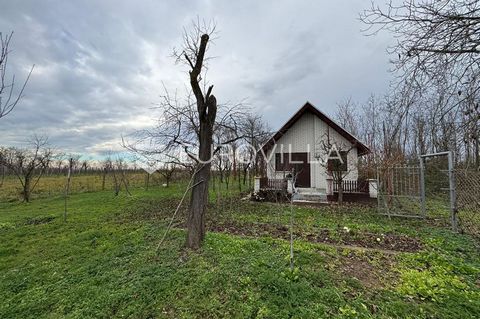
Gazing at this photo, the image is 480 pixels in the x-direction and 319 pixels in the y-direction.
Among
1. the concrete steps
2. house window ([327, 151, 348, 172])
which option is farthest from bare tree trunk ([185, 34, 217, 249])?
house window ([327, 151, 348, 172])

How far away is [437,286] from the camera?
10.1ft

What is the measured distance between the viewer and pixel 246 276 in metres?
3.29

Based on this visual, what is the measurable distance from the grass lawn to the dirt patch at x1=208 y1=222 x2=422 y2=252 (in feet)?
0.09

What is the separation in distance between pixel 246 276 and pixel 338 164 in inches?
367

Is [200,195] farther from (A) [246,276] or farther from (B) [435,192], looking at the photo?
(B) [435,192]

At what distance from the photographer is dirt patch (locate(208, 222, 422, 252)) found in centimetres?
486

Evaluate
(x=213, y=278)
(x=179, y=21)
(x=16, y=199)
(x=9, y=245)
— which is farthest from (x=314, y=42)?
(x=16, y=199)

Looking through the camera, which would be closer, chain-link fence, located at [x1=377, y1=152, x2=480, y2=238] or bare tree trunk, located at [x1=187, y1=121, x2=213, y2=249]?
bare tree trunk, located at [x1=187, y1=121, x2=213, y2=249]

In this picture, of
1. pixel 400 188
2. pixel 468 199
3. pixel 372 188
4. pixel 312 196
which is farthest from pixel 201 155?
pixel 372 188

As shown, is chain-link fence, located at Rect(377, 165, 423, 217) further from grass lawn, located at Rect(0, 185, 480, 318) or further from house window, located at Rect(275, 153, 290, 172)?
house window, located at Rect(275, 153, 290, 172)

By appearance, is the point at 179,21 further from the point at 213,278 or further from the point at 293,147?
the point at 293,147

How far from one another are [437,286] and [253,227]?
4.05m

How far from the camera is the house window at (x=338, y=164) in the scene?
11086 millimetres

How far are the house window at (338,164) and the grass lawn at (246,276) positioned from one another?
531 centimetres
